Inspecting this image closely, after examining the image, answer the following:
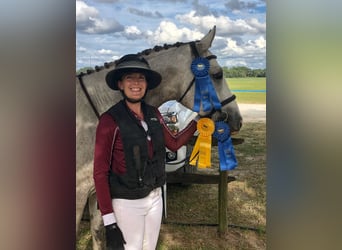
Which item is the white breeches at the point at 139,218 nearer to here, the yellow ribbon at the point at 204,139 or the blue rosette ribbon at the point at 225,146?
the yellow ribbon at the point at 204,139

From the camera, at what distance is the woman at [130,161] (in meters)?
2.04

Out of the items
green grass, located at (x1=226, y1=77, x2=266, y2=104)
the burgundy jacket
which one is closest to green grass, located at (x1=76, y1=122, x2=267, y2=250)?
green grass, located at (x1=226, y1=77, x2=266, y2=104)

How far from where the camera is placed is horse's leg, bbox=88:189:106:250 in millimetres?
2436

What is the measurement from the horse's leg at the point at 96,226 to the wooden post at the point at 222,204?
2.59 ft

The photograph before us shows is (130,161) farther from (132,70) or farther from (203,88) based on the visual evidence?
(203,88)

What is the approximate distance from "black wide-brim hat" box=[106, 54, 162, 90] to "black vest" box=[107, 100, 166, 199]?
0.48 feet

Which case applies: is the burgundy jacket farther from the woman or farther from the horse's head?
the horse's head

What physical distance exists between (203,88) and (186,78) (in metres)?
0.12

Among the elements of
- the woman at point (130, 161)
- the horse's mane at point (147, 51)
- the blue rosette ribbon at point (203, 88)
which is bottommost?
the woman at point (130, 161)

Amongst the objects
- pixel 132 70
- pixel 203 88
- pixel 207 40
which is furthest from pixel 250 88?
pixel 132 70

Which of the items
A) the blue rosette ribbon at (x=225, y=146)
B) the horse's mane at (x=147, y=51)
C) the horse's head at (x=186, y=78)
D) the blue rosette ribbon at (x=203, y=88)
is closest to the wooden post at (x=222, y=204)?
the blue rosette ribbon at (x=225, y=146)
